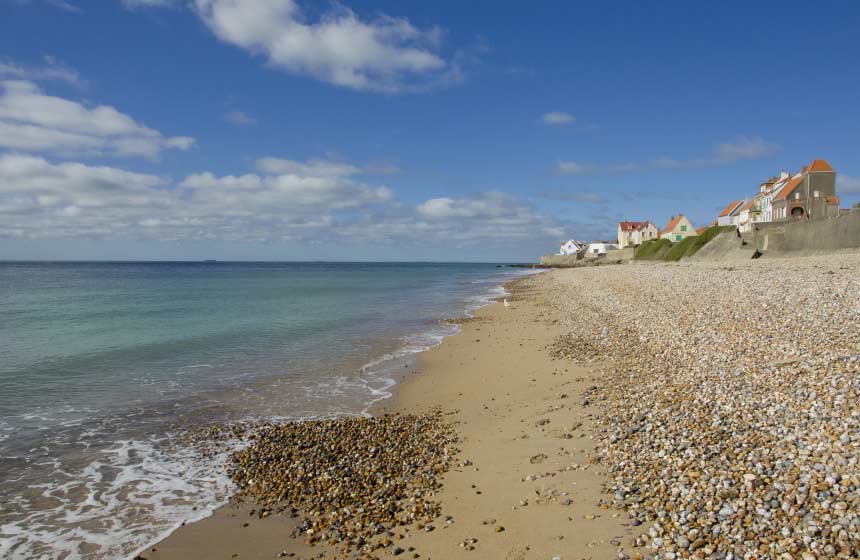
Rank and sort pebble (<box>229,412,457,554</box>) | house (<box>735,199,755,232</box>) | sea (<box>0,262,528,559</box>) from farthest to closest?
house (<box>735,199,755,232</box>), sea (<box>0,262,528,559</box>), pebble (<box>229,412,457,554</box>)

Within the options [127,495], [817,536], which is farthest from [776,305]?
[127,495]

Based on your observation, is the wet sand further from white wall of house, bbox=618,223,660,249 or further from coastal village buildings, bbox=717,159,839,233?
white wall of house, bbox=618,223,660,249

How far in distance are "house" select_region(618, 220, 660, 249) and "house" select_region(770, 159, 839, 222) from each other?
1969 inches

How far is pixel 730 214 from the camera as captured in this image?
3189 inches

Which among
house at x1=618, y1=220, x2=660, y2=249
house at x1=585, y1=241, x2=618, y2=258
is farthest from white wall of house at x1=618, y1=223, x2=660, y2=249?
house at x1=585, y1=241, x2=618, y2=258

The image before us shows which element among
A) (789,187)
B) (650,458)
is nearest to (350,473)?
(650,458)

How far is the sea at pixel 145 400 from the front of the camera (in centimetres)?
679

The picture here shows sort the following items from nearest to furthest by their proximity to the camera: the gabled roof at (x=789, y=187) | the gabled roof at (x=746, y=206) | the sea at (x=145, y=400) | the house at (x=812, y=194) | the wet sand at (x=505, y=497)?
1. the wet sand at (x=505, y=497)
2. the sea at (x=145, y=400)
3. the house at (x=812, y=194)
4. the gabled roof at (x=789, y=187)
5. the gabled roof at (x=746, y=206)

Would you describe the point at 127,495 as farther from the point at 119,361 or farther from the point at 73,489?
the point at 119,361

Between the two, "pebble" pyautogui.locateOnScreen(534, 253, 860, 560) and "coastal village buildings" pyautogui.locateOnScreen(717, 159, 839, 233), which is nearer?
"pebble" pyautogui.locateOnScreen(534, 253, 860, 560)

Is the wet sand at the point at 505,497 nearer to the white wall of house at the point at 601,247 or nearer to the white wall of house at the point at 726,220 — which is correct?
the white wall of house at the point at 726,220

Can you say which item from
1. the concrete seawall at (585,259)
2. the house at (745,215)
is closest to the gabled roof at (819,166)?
the house at (745,215)

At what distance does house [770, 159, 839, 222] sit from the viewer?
173ft

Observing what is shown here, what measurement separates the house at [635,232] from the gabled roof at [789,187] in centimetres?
4734
